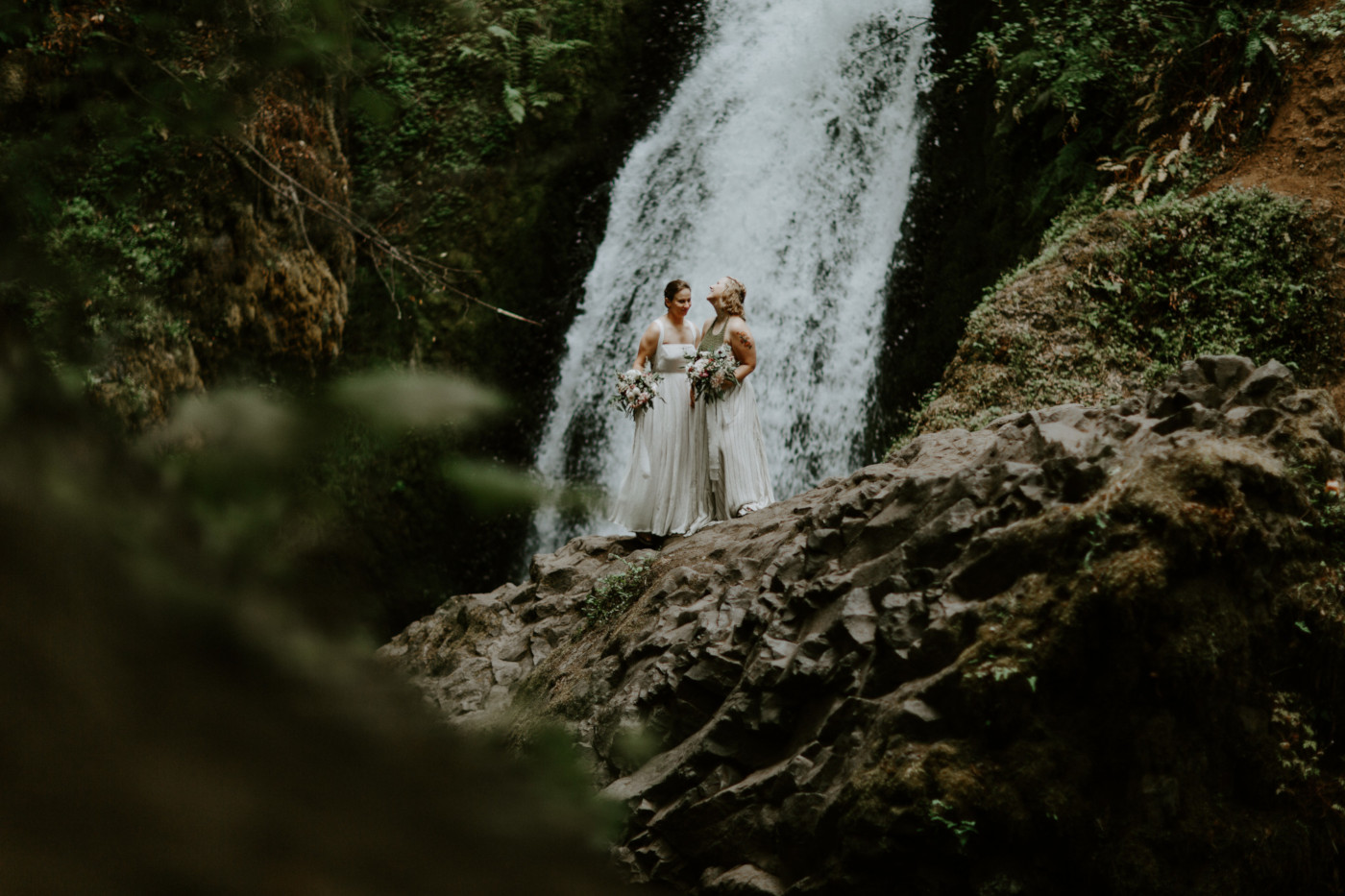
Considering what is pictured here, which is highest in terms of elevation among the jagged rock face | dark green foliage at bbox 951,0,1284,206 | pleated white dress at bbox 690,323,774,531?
dark green foliage at bbox 951,0,1284,206

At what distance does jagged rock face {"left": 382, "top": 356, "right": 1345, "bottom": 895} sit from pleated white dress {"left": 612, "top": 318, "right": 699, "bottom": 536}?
4003mm

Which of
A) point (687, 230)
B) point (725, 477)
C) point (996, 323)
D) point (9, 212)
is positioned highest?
point (687, 230)

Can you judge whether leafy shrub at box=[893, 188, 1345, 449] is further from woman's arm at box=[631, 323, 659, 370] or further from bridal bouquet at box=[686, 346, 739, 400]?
woman's arm at box=[631, 323, 659, 370]

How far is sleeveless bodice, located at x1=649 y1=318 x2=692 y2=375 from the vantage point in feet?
30.1

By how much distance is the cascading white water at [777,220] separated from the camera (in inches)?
521

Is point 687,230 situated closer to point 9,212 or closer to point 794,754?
point 794,754

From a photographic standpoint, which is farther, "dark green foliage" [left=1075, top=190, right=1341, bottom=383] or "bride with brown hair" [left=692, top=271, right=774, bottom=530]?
"bride with brown hair" [left=692, top=271, right=774, bottom=530]

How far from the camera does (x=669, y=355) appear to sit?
363 inches

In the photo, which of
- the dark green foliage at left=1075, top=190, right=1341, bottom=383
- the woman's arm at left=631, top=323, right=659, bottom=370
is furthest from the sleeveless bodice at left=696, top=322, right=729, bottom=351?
the dark green foliage at left=1075, top=190, right=1341, bottom=383

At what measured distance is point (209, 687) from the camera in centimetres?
47

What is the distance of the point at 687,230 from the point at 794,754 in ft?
36.8

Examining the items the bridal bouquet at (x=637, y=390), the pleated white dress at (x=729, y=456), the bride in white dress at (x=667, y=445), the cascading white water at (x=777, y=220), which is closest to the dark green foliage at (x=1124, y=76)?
the cascading white water at (x=777, y=220)

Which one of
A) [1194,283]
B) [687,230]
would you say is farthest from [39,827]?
[687,230]

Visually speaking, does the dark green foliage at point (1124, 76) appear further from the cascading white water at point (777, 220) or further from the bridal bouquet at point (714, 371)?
the bridal bouquet at point (714, 371)
